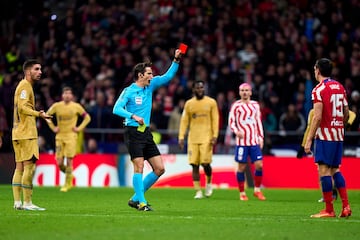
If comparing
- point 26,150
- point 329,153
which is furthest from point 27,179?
point 329,153

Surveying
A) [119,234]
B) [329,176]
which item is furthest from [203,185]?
[119,234]

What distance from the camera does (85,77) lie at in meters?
29.9

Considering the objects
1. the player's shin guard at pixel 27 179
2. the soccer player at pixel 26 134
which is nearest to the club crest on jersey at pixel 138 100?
the soccer player at pixel 26 134

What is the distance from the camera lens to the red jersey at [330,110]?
1397cm

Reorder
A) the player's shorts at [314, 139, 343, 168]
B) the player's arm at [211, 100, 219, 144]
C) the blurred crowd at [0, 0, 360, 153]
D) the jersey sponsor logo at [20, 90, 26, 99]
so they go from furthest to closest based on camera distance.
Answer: the blurred crowd at [0, 0, 360, 153] < the player's arm at [211, 100, 219, 144] < the jersey sponsor logo at [20, 90, 26, 99] < the player's shorts at [314, 139, 343, 168]

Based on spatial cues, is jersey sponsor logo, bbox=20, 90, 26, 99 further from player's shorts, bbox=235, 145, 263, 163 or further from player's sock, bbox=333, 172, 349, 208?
player's shorts, bbox=235, 145, 263, 163

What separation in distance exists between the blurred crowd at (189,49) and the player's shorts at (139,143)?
11.3 meters

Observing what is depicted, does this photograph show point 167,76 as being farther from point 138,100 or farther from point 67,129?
point 67,129

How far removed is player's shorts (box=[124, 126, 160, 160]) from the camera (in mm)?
15289

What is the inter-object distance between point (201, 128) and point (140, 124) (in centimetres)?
650

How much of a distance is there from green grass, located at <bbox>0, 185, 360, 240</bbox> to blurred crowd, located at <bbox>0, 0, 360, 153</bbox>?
8.64m

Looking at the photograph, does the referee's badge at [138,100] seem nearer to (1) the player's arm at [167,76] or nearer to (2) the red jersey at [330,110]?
(1) the player's arm at [167,76]

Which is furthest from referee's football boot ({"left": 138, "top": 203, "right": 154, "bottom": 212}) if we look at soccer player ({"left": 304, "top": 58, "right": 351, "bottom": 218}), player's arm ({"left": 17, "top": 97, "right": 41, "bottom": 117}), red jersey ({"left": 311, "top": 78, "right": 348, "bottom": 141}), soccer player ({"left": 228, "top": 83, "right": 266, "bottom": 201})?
soccer player ({"left": 228, "top": 83, "right": 266, "bottom": 201})

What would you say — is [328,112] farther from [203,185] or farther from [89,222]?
[203,185]
